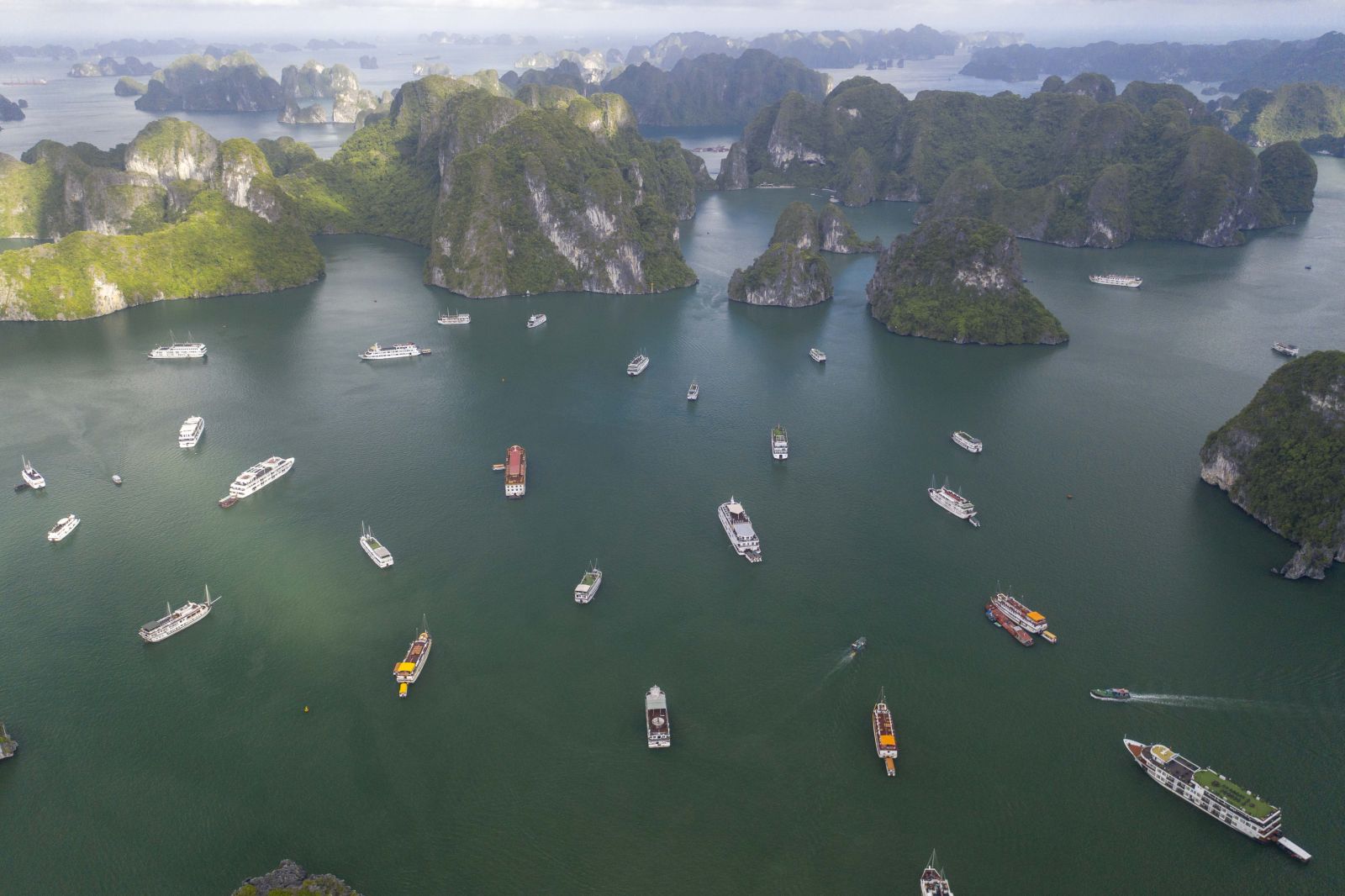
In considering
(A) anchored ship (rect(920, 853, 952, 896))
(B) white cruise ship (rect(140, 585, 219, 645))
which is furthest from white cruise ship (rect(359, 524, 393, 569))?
(A) anchored ship (rect(920, 853, 952, 896))

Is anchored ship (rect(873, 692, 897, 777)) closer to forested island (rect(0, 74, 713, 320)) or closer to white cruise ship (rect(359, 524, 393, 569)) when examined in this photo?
white cruise ship (rect(359, 524, 393, 569))

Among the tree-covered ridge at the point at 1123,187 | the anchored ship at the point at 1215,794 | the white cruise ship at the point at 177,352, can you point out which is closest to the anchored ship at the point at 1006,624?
the anchored ship at the point at 1215,794

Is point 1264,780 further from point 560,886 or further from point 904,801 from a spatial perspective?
point 560,886

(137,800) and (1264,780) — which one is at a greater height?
(1264,780)

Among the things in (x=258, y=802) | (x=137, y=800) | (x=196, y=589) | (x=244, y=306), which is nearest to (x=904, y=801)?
(x=258, y=802)

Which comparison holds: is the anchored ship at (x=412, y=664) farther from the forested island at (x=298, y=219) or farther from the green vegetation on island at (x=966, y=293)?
the forested island at (x=298, y=219)

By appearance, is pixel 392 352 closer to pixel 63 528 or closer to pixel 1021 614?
pixel 63 528

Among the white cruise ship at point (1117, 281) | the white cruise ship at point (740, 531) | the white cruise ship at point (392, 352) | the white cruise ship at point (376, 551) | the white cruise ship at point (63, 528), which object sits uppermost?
the white cruise ship at point (1117, 281)
